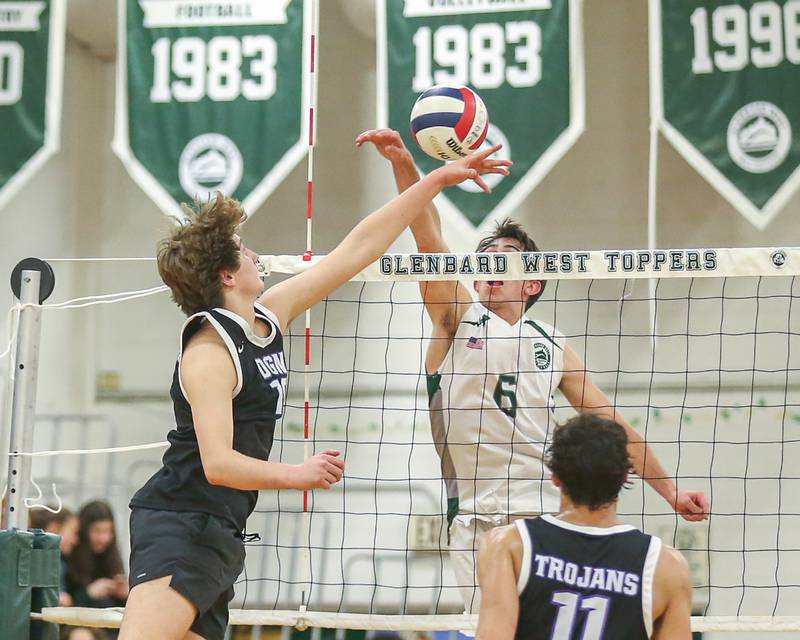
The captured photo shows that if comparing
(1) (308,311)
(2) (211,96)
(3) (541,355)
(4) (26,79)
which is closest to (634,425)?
(1) (308,311)

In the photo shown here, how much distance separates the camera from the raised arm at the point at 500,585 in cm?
249

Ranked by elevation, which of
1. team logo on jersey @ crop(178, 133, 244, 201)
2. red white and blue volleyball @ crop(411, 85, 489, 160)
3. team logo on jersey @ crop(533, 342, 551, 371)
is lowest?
team logo on jersey @ crop(533, 342, 551, 371)

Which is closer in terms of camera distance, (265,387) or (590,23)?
(265,387)

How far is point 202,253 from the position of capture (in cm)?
295

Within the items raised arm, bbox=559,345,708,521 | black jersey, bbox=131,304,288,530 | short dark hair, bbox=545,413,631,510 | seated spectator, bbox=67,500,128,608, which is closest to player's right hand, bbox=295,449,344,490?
black jersey, bbox=131,304,288,530

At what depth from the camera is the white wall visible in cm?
750

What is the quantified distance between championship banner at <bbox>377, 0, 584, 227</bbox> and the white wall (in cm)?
28

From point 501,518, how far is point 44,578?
179 centimetres

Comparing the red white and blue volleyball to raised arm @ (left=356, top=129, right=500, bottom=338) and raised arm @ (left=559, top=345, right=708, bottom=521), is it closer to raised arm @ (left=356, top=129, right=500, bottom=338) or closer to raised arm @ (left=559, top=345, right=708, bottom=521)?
raised arm @ (left=356, top=129, right=500, bottom=338)

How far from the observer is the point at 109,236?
809cm

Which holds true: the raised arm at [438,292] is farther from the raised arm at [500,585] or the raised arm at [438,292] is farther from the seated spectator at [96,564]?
the seated spectator at [96,564]

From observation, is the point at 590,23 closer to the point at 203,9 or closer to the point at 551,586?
the point at 203,9

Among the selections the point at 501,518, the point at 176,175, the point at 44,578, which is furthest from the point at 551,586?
the point at 176,175

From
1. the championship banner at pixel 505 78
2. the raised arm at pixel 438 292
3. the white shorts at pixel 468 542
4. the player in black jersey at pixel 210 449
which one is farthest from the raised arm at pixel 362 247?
the championship banner at pixel 505 78
